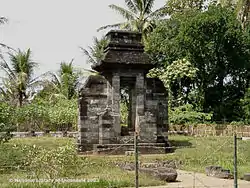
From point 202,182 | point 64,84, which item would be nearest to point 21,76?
point 64,84

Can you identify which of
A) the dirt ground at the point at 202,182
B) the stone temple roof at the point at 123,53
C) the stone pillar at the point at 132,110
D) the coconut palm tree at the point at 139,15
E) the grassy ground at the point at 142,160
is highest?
the coconut palm tree at the point at 139,15

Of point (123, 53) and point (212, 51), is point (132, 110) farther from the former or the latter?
point (212, 51)

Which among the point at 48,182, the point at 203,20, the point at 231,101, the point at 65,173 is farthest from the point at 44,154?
the point at 231,101

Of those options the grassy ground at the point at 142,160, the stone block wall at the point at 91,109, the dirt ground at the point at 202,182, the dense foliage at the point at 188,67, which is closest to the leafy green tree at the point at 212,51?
the dense foliage at the point at 188,67

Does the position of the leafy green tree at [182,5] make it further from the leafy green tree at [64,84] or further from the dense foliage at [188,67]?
the leafy green tree at [64,84]

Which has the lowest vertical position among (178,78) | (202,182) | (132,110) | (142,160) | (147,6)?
(202,182)

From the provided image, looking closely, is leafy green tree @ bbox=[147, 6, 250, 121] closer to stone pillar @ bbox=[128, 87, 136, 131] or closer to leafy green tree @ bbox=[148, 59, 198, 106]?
leafy green tree @ bbox=[148, 59, 198, 106]

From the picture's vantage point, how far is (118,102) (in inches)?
826

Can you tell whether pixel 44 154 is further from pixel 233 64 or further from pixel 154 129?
pixel 233 64

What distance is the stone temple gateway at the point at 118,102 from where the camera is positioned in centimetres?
2064

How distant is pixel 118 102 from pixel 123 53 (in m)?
2.24

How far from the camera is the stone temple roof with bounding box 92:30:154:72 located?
68.4 ft

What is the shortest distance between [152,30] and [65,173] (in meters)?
30.9

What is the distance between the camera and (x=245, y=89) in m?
39.4
